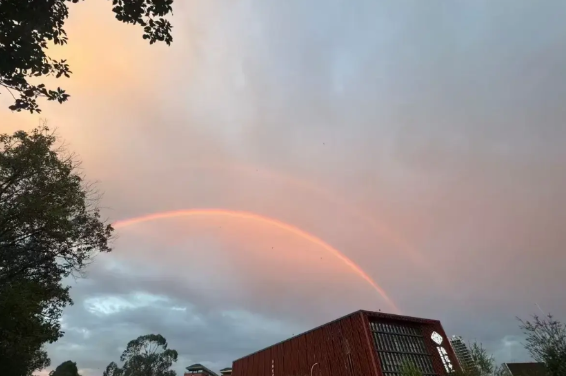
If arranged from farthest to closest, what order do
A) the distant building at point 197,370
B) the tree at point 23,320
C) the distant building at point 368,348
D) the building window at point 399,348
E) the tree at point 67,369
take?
1. the distant building at point 197,370
2. the tree at point 67,369
3. the building window at point 399,348
4. the distant building at point 368,348
5. the tree at point 23,320

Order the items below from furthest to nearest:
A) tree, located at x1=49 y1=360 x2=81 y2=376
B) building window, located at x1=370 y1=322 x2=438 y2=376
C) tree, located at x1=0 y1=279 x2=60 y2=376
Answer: tree, located at x1=49 y1=360 x2=81 y2=376 < building window, located at x1=370 y1=322 x2=438 y2=376 < tree, located at x1=0 y1=279 x2=60 y2=376

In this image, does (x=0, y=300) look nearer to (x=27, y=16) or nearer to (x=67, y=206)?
(x=67, y=206)

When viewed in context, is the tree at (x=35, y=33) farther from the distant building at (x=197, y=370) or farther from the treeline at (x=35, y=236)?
the distant building at (x=197, y=370)

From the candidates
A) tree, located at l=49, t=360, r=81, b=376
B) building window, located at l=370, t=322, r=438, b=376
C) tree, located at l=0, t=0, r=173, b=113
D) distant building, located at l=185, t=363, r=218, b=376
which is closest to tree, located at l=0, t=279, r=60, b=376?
tree, located at l=0, t=0, r=173, b=113

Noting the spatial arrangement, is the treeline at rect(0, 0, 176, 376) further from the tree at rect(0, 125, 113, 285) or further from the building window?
the building window

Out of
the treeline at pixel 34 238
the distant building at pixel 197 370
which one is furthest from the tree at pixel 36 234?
the distant building at pixel 197 370

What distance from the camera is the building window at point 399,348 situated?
41.7 metres

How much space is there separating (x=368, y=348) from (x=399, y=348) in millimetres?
7827

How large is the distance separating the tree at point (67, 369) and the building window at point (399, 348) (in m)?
63.6

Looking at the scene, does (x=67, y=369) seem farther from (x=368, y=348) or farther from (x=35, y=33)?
(x=35, y=33)

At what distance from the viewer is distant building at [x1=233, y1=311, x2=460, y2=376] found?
1601 inches

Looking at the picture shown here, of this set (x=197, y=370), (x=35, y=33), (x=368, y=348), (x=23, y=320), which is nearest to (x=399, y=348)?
(x=368, y=348)

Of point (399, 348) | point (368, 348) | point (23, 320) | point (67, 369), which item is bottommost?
point (23, 320)

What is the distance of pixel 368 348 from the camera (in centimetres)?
3962
